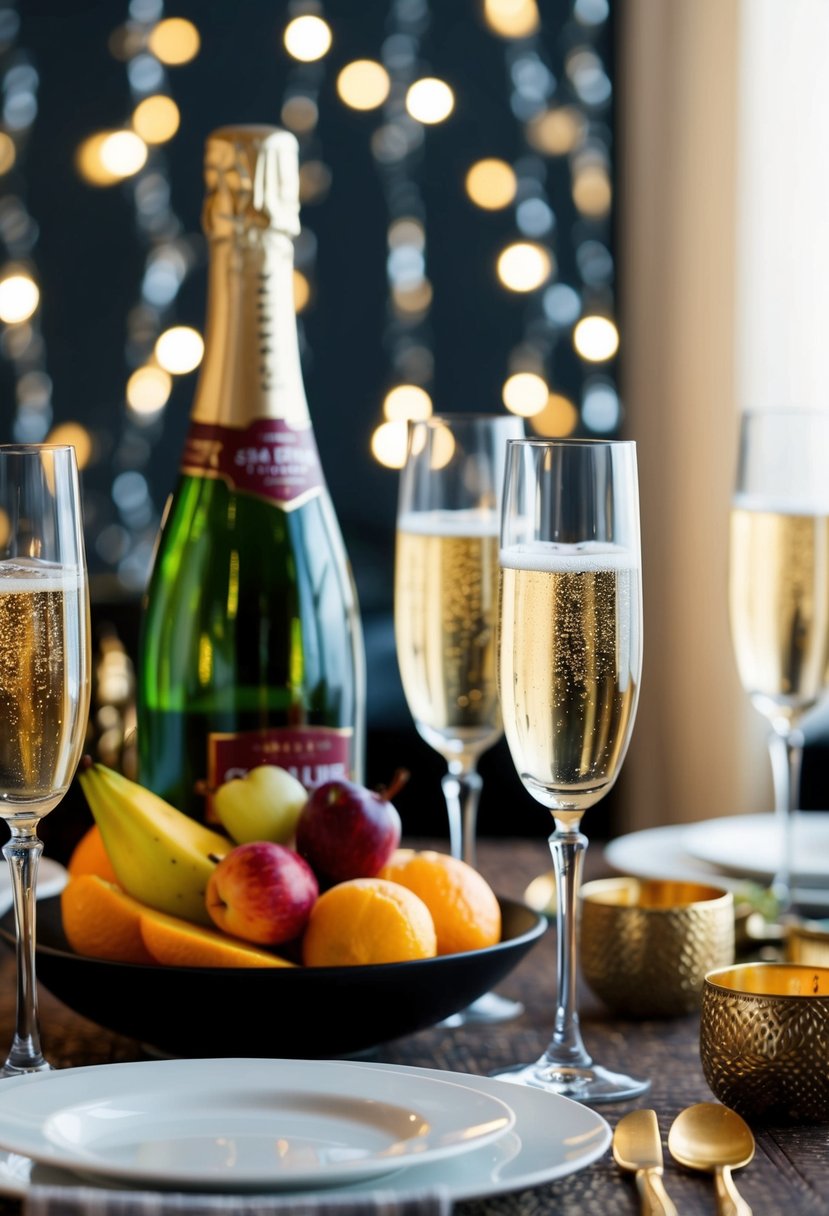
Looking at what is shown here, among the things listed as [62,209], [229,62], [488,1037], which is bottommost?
[488,1037]

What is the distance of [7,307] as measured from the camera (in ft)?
13.5

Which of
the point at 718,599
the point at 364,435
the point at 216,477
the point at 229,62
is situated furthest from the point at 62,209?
the point at 216,477

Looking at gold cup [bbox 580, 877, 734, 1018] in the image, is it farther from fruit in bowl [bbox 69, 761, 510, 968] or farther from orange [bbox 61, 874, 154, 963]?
orange [bbox 61, 874, 154, 963]

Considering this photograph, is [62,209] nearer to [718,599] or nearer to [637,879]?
[718,599]

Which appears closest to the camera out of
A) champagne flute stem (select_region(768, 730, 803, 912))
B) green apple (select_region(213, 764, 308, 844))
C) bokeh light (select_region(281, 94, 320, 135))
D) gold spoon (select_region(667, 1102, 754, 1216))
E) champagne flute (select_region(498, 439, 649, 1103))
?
gold spoon (select_region(667, 1102, 754, 1216))

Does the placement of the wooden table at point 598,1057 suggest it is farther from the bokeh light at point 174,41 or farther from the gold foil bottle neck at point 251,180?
the bokeh light at point 174,41

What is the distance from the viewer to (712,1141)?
71 cm

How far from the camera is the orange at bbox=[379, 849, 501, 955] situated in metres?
0.89

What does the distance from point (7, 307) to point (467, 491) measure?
327 centimetres

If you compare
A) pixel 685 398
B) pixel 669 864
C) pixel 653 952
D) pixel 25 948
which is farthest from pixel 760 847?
pixel 685 398

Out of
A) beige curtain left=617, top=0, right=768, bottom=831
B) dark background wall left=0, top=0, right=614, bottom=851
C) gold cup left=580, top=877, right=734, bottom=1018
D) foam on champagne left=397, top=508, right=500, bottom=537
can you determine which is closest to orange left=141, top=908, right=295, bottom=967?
gold cup left=580, top=877, right=734, bottom=1018

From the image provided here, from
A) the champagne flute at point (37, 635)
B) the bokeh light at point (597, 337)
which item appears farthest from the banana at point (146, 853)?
the bokeh light at point (597, 337)

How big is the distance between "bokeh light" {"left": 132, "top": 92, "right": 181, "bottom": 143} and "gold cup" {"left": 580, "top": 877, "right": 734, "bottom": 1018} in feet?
11.5

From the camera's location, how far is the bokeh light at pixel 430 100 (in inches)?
159
